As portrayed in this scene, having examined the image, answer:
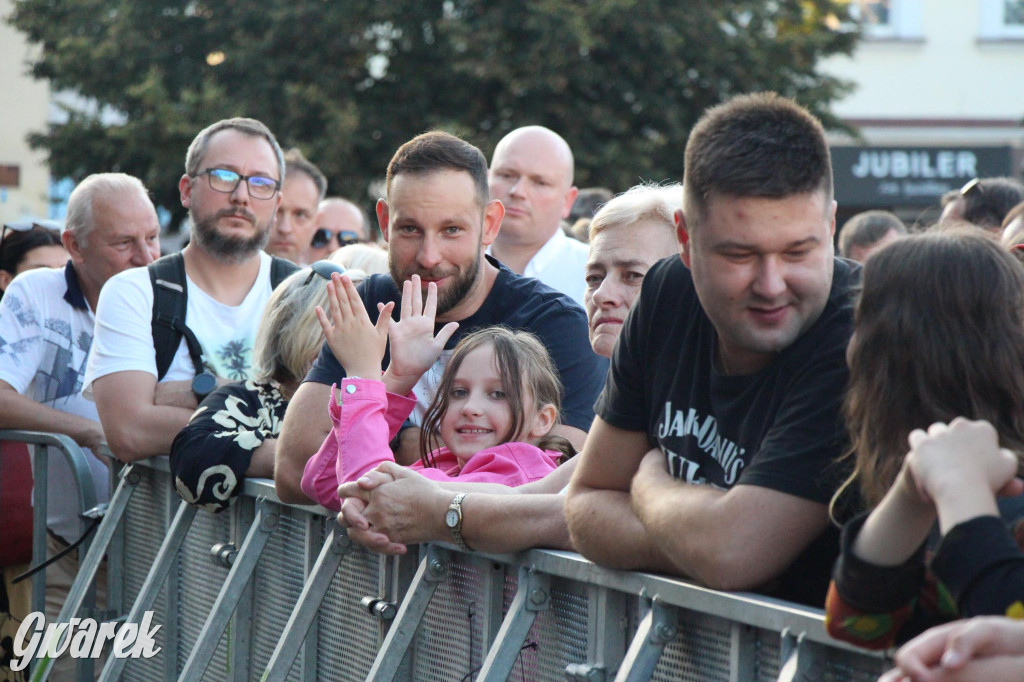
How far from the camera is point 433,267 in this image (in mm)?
4203

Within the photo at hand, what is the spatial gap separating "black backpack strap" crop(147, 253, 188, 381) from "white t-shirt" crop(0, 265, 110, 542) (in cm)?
61

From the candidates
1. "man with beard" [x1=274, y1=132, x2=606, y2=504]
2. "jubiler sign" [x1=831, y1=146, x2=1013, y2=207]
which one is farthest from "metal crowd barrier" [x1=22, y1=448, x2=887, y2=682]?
"jubiler sign" [x1=831, y1=146, x2=1013, y2=207]

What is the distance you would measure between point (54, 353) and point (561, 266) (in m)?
2.47

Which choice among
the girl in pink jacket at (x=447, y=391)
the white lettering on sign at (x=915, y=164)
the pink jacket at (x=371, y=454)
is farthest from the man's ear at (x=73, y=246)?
the white lettering on sign at (x=915, y=164)

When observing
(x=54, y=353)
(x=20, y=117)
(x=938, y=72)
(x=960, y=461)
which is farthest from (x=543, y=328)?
(x=938, y=72)

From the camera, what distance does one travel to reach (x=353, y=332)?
3859 millimetres

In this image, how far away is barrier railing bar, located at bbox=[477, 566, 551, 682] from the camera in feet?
9.61

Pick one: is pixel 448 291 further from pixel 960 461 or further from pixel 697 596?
pixel 960 461

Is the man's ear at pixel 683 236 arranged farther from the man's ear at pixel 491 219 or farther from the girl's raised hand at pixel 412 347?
the man's ear at pixel 491 219

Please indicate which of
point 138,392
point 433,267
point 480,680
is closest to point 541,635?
point 480,680

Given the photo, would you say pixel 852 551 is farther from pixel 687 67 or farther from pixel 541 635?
pixel 687 67

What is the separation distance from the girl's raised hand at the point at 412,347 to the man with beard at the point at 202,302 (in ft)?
4.79

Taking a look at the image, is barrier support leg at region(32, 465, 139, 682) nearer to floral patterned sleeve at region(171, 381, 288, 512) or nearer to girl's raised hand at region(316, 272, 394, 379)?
floral patterned sleeve at region(171, 381, 288, 512)

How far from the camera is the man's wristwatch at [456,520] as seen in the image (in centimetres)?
321
